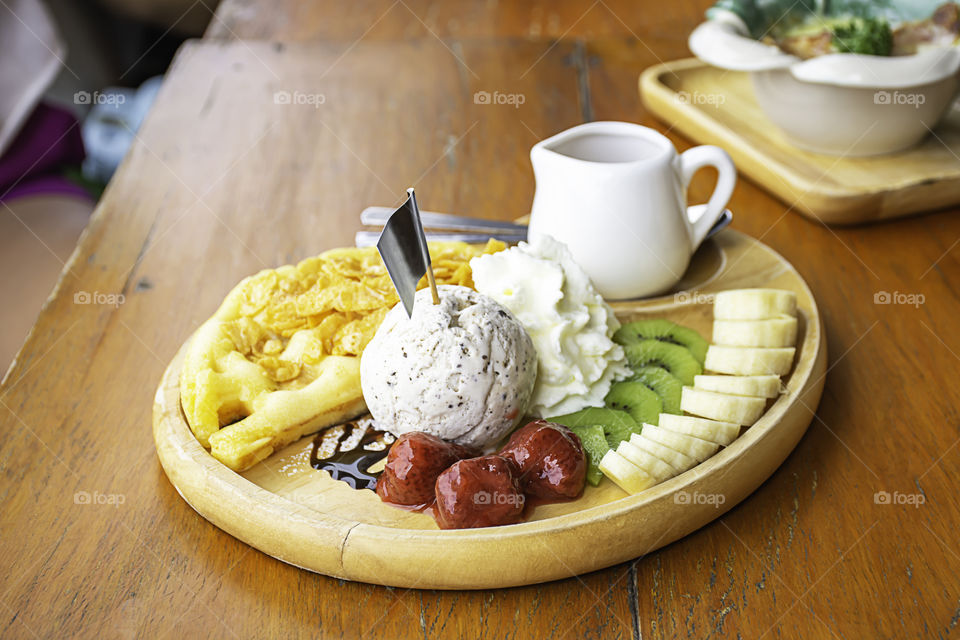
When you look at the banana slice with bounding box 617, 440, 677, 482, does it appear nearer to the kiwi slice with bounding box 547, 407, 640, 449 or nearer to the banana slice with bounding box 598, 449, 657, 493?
the banana slice with bounding box 598, 449, 657, 493

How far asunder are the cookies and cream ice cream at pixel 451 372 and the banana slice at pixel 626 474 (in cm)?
19

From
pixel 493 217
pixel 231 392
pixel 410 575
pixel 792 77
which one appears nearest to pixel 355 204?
pixel 493 217

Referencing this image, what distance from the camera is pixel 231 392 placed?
4.23ft

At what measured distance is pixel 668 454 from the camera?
111cm

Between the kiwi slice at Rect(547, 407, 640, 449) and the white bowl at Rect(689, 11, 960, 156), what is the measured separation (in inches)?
36.9

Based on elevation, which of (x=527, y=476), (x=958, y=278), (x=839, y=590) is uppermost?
(x=527, y=476)

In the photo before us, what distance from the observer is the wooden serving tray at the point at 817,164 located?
1856 millimetres

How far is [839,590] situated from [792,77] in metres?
1.23

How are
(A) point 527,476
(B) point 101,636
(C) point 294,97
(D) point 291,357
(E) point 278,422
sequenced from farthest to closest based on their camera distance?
1. (C) point 294,97
2. (D) point 291,357
3. (E) point 278,422
4. (A) point 527,476
5. (B) point 101,636

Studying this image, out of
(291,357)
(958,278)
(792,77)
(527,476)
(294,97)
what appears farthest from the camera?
(294,97)

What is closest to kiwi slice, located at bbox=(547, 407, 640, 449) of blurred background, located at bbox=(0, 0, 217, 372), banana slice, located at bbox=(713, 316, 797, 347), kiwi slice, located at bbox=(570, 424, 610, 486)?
kiwi slice, located at bbox=(570, 424, 610, 486)

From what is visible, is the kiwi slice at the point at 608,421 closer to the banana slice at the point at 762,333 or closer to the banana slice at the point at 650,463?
the banana slice at the point at 650,463

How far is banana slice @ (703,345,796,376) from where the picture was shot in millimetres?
1301

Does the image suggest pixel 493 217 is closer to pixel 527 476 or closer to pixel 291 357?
pixel 291 357
